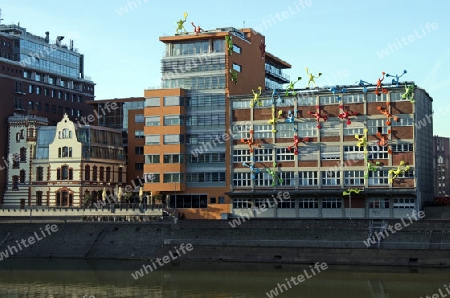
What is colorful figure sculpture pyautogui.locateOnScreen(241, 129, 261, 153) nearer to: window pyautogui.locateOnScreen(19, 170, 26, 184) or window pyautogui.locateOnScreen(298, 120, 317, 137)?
window pyautogui.locateOnScreen(298, 120, 317, 137)

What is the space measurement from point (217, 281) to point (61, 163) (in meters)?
56.0

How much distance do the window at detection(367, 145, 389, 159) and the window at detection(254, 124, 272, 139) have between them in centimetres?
1525

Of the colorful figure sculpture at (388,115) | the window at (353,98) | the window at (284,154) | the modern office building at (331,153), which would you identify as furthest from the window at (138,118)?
the colorful figure sculpture at (388,115)

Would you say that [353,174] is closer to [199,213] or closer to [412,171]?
[412,171]

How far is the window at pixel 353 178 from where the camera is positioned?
97938mm

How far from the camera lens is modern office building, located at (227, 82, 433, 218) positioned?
9594cm

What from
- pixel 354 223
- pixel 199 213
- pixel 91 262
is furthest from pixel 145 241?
pixel 354 223

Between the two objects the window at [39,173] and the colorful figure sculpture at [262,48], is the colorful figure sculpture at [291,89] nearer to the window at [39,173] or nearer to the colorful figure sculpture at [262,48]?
the colorful figure sculpture at [262,48]

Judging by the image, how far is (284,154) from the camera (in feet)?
336

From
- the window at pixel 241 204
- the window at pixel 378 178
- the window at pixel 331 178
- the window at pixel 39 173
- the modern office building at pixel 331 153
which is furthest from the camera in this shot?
the window at pixel 39 173

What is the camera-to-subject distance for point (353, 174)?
98.3m

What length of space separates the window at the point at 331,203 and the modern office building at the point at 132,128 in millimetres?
37939

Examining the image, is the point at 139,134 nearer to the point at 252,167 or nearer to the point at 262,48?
the point at 262,48

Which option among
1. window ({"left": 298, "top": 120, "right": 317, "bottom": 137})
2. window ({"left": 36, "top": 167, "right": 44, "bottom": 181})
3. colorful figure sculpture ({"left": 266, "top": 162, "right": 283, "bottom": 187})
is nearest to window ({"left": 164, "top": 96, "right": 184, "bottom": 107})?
colorful figure sculpture ({"left": 266, "top": 162, "right": 283, "bottom": 187})
